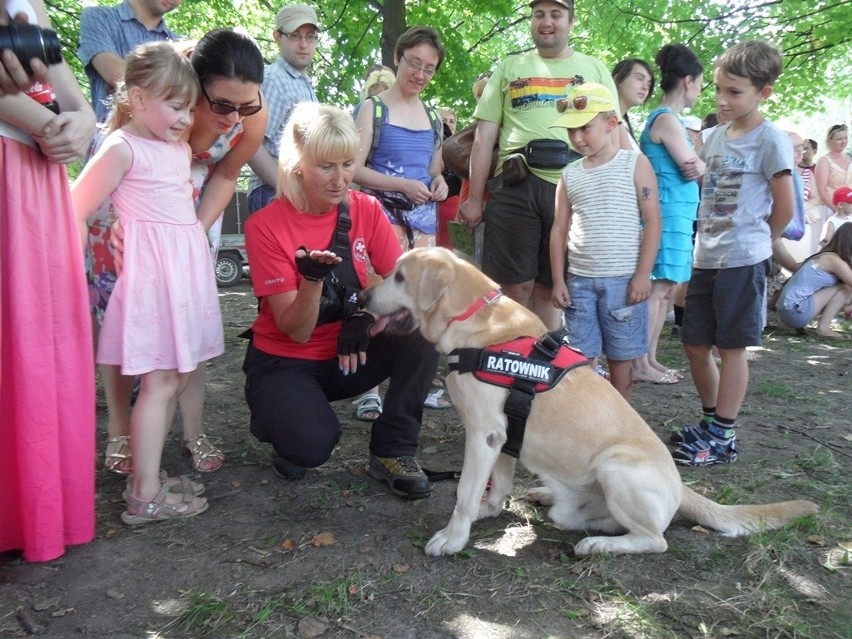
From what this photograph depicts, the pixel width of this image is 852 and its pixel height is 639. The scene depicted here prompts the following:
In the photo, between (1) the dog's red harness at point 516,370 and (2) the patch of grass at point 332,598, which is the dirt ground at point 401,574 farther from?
(1) the dog's red harness at point 516,370

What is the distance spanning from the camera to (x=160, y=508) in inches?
125

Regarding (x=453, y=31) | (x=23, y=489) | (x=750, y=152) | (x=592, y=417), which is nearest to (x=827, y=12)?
(x=453, y=31)

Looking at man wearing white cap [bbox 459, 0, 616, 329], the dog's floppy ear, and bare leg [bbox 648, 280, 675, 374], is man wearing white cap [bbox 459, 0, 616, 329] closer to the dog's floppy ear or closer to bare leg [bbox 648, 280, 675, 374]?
bare leg [bbox 648, 280, 675, 374]

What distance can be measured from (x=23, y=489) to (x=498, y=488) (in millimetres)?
2112

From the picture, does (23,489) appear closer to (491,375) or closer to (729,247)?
(491,375)

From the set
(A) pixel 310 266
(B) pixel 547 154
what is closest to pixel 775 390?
(B) pixel 547 154

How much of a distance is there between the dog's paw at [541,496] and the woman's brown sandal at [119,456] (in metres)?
2.19

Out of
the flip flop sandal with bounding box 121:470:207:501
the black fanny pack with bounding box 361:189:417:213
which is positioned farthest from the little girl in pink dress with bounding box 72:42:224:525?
the black fanny pack with bounding box 361:189:417:213

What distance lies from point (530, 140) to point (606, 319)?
1602 mm

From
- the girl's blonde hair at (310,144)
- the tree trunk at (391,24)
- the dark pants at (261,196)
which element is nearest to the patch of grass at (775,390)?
the girl's blonde hair at (310,144)

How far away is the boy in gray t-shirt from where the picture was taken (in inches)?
149

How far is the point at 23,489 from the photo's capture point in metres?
2.62

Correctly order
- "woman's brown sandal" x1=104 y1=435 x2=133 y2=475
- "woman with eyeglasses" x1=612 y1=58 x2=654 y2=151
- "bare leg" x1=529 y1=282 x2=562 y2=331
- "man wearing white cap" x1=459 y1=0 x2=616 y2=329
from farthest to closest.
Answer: "woman with eyeglasses" x1=612 y1=58 x2=654 y2=151, "bare leg" x1=529 y1=282 x2=562 y2=331, "man wearing white cap" x1=459 y1=0 x2=616 y2=329, "woman's brown sandal" x1=104 y1=435 x2=133 y2=475

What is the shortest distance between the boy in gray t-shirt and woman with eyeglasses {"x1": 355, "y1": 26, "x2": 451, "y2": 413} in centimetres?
192
